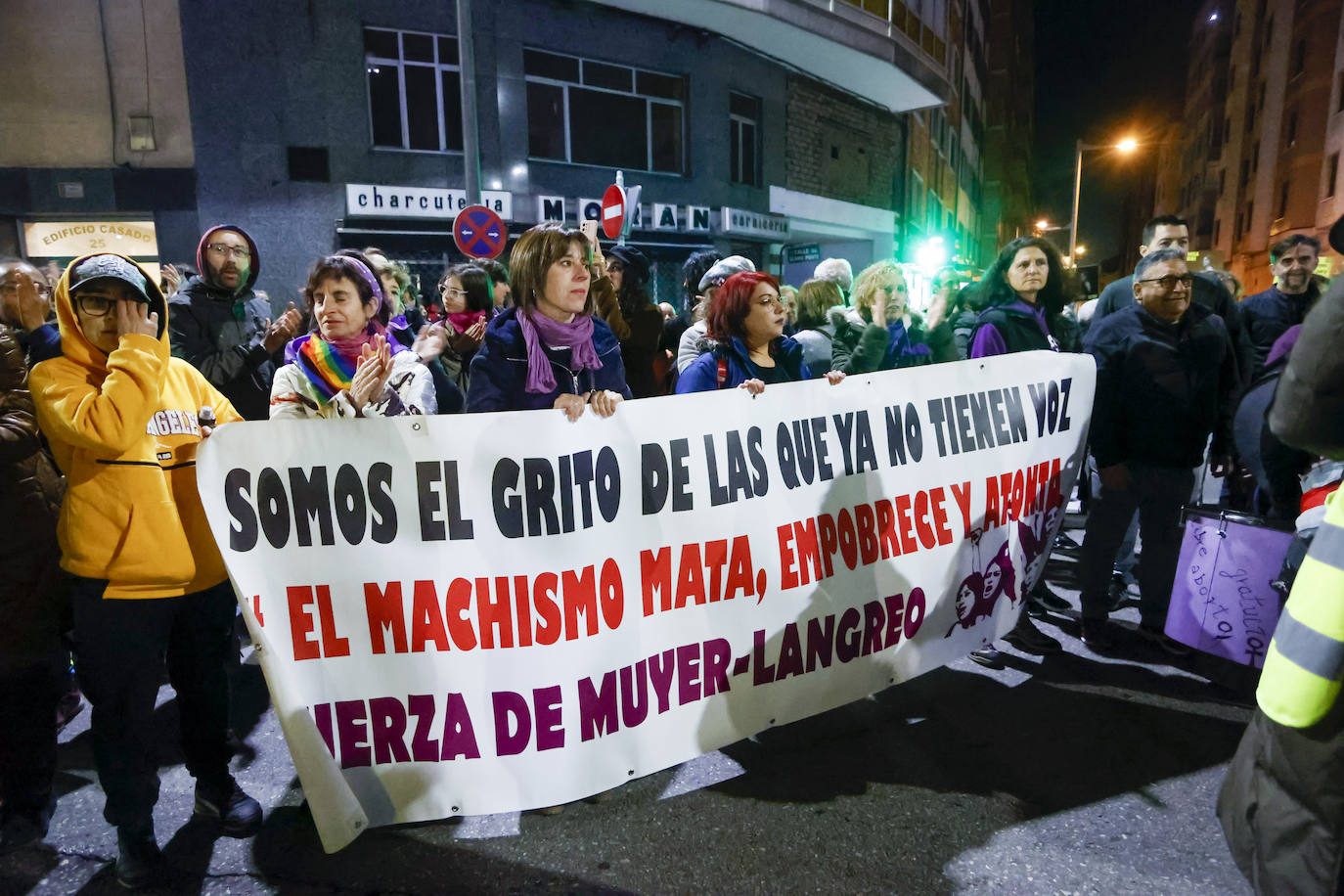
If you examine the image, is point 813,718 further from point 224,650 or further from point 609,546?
point 224,650

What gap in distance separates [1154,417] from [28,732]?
4833 millimetres

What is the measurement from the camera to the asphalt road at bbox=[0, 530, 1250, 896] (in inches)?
98.3

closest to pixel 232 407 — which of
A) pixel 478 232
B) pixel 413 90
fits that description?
pixel 478 232

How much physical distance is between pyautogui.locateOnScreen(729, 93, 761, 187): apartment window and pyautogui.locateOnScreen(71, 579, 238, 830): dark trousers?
1570 cm

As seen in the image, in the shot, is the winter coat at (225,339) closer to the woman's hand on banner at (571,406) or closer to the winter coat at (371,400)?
the winter coat at (371,400)

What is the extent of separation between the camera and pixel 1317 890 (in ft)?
4.94

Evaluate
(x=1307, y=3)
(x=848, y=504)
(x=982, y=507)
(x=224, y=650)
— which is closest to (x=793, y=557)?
(x=848, y=504)

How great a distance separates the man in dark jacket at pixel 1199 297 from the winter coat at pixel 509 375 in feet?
10.00

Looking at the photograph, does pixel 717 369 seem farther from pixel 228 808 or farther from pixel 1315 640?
pixel 228 808

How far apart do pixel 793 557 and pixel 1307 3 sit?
41.7 meters

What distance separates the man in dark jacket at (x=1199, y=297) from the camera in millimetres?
4754

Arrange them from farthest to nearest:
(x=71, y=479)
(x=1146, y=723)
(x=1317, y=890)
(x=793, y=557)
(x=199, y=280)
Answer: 1. (x=199, y=280)
2. (x=1146, y=723)
3. (x=793, y=557)
4. (x=71, y=479)
5. (x=1317, y=890)

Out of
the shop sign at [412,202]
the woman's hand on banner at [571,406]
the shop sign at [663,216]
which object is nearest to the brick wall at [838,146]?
the shop sign at [663,216]

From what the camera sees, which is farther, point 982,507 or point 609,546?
point 982,507
